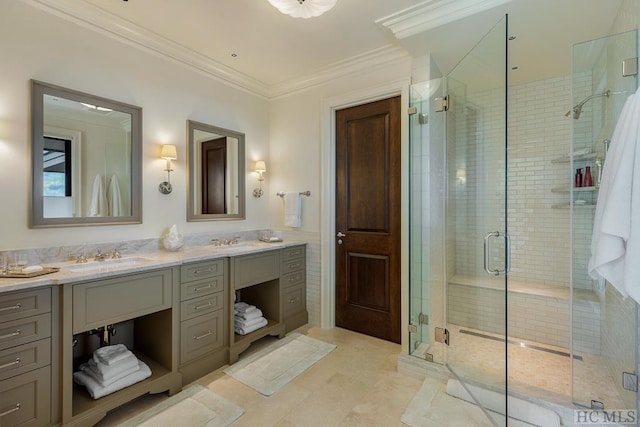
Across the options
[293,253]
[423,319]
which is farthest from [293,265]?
[423,319]

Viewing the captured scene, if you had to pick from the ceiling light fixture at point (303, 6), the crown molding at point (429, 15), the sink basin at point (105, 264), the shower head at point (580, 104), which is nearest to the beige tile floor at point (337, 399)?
the sink basin at point (105, 264)

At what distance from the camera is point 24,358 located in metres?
1.48

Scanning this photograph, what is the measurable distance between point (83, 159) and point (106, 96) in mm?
523

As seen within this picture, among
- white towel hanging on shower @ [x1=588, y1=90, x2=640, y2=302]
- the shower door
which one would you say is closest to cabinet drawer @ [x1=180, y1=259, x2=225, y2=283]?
the shower door

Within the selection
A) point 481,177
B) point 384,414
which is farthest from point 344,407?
point 481,177

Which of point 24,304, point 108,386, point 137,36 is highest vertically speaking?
point 137,36

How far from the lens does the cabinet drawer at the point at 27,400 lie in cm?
143

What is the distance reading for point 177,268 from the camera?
210 centimetres

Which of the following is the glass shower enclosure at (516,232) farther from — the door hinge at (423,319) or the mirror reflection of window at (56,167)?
the mirror reflection of window at (56,167)

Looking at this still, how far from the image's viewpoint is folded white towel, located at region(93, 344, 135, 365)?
6.10 feet

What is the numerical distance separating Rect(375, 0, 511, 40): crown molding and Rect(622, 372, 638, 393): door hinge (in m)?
2.32

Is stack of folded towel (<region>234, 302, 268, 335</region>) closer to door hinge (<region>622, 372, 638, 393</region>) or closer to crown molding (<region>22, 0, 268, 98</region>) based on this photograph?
crown molding (<region>22, 0, 268, 98</region>)

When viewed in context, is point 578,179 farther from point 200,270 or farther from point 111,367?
point 111,367

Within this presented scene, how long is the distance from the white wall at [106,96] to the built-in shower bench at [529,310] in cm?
228
